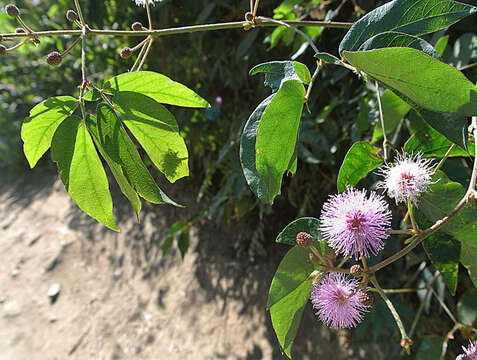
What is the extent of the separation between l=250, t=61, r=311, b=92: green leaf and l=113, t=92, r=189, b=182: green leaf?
0.11 meters

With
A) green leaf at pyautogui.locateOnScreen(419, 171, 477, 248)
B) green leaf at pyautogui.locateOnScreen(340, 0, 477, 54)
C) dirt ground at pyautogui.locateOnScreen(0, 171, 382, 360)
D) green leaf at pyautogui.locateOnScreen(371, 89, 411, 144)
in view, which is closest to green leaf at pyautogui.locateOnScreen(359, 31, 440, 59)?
green leaf at pyautogui.locateOnScreen(340, 0, 477, 54)

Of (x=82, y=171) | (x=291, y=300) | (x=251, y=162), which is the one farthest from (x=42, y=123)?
(x=291, y=300)

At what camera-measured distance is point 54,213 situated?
250 cm

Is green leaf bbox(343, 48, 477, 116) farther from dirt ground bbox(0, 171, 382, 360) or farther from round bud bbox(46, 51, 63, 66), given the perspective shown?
dirt ground bbox(0, 171, 382, 360)

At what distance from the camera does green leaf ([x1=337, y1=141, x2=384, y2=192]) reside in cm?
48

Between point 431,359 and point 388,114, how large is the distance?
2.27ft

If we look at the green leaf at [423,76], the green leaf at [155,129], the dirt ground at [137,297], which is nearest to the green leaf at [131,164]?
the green leaf at [155,129]

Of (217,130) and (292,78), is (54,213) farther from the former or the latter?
(292,78)

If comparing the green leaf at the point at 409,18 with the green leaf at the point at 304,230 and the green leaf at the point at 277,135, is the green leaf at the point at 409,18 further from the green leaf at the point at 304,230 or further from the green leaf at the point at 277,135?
the green leaf at the point at 304,230

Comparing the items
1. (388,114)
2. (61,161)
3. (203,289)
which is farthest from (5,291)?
(388,114)

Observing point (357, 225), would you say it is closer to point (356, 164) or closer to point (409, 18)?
point (356, 164)

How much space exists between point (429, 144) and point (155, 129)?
0.36m

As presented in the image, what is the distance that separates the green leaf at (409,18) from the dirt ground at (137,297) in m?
1.22

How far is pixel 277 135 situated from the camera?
40cm
